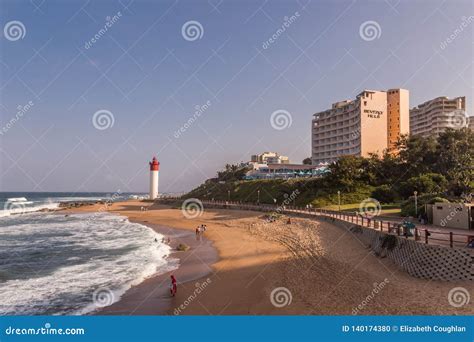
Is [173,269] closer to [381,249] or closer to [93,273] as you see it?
[93,273]

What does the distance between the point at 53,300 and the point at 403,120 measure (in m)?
93.3

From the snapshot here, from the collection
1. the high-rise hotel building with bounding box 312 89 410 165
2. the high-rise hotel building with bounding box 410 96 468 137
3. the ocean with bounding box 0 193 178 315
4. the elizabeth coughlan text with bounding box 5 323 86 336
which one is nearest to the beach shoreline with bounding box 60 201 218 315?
the ocean with bounding box 0 193 178 315

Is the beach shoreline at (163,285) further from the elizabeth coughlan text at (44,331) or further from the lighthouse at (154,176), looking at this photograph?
the lighthouse at (154,176)

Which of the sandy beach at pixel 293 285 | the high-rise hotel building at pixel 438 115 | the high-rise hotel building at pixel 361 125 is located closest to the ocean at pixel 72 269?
the sandy beach at pixel 293 285

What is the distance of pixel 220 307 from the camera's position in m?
12.7

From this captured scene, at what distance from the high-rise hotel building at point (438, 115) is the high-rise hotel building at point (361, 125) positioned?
21125mm

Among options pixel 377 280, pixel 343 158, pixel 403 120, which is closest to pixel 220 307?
pixel 377 280

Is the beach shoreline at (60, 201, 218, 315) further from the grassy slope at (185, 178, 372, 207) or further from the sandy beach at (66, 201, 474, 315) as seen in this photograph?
the grassy slope at (185, 178, 372, 207)

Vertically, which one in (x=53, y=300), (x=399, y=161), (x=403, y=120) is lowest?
(x=53, y=300)

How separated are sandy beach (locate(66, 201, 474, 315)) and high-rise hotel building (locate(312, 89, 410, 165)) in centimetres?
5927

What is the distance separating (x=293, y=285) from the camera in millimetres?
14477

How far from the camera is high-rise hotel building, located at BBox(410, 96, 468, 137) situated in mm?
104750

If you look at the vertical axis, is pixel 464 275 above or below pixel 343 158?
below

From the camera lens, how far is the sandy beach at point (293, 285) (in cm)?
1167
